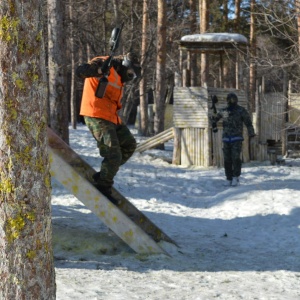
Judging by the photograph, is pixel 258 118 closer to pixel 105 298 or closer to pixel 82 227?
pixel 82 227

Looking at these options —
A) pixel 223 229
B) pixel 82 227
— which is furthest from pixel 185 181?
pixel 82 227

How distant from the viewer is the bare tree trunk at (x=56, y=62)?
1186 cm

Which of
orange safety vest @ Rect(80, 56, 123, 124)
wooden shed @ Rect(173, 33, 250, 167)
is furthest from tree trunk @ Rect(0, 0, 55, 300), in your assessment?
wooden shed @ Rect(173, 33, 250, 167)

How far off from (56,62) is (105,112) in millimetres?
6527

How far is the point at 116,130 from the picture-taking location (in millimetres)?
6000

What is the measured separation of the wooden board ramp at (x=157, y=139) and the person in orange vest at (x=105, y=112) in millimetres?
9362

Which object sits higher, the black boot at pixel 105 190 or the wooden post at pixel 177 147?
the black boot at pixel 105 190

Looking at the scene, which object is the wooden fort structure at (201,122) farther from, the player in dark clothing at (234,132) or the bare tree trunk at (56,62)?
the bare tree trunk at (56,62)

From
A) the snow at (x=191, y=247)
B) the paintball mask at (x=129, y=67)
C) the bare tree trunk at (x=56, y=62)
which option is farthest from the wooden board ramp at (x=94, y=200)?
the bare tree trunk at (x=56, y=62)

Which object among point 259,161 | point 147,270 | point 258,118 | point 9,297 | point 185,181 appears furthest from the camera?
point 258,118

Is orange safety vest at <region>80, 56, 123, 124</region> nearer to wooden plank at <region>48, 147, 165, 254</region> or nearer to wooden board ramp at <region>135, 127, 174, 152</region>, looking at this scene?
wooden plank at <region>48, 147, 165, 254</region>

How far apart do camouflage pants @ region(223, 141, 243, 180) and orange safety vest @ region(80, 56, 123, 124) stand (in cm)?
545

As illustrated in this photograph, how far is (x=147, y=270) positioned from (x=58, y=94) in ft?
25.1

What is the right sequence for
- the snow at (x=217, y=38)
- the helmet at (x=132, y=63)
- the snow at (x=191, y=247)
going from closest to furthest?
the snow at (x=191, y=247) → the helmet at (x=132, y=63) → the snow at (x=217, y=38)
